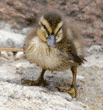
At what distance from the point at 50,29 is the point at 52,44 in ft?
0.45

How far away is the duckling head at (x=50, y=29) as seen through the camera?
1.15 m

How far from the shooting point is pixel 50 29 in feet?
3.79

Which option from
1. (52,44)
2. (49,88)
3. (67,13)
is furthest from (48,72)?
(67,13)

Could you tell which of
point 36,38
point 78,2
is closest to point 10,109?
point 36,38

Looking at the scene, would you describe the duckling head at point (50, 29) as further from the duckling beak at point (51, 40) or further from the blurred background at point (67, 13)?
the blurred background at point (67, 13)

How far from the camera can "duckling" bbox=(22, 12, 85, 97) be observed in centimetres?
117

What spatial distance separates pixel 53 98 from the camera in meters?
1.26

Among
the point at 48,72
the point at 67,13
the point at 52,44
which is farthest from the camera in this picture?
the point at 67,13

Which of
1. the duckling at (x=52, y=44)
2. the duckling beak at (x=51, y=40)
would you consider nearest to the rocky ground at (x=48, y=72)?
the duckling at (x=52, y=44)

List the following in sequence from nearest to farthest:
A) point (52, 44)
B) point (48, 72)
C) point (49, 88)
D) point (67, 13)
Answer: point (52, 44)
point (49, 88)
point (48, 72)
point (67, 13)

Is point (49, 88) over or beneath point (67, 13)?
beneath

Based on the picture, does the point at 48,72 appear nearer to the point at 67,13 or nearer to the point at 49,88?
the point at 49,88

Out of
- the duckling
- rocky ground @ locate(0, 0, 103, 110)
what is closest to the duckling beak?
the duckling

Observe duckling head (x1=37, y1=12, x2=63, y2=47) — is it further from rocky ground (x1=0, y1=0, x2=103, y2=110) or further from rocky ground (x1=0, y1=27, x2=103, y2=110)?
rocky ground (x1=0, y1=27, x2=103, y2=110)
